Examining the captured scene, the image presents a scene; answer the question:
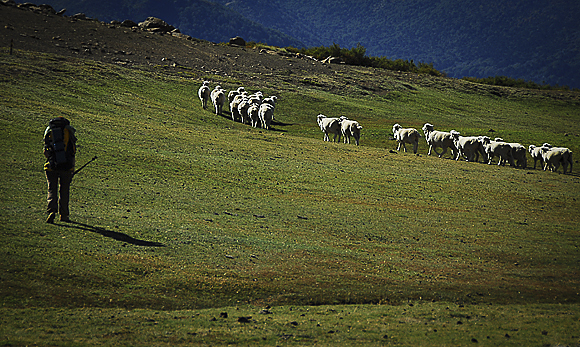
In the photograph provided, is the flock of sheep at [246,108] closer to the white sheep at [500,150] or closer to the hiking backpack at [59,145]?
the white sheep at [500,150]

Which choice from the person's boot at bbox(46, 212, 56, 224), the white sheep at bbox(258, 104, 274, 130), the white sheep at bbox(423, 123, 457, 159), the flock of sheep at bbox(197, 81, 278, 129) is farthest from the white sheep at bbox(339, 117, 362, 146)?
the person's boot at bbox(46, 212, 56, 224)

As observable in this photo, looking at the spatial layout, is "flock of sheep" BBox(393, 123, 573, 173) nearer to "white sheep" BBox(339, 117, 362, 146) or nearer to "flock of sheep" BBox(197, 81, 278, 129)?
"white sheep" BBox(339, 117, 362, 146)

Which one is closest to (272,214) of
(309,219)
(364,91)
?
(309,219)

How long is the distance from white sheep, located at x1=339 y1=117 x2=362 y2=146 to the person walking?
79.9ft

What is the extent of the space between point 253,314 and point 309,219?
7.77 m

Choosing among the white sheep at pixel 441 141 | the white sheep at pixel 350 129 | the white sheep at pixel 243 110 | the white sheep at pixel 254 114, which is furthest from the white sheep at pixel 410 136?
the white sheep at pixel 243 110

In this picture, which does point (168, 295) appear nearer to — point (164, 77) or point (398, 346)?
point (398, 346)

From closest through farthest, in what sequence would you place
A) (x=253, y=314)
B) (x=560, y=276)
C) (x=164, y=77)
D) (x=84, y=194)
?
1. (x=253, y=314)
2. (x=560, y=276)
3. (x=84, y=194)
4. (x=164, y=77)

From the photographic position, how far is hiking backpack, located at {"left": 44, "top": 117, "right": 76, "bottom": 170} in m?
13.3

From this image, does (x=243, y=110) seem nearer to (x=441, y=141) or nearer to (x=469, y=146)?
(x=441, y=141)

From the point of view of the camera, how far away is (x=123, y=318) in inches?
378

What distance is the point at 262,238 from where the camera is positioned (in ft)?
50.6

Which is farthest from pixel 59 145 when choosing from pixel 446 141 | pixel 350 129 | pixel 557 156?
pixel 557 156

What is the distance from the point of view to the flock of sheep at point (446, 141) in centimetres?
3300
